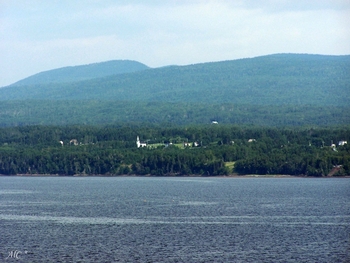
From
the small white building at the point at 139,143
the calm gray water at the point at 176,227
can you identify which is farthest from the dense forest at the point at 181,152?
the calm gray water at the point at 176,227

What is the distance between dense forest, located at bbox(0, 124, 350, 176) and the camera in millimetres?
125375

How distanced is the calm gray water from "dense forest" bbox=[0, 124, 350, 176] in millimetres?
35209

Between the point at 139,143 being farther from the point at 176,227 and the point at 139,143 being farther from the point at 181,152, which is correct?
the point at 176,227

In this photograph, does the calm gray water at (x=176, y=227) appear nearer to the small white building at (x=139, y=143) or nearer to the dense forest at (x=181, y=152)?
the dense forest at (x=181, y=152)

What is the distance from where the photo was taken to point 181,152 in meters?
135

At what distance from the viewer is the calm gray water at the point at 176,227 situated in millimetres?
44219

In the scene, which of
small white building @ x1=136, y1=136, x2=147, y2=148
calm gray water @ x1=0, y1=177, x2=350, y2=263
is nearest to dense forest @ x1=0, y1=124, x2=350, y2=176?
small white building @ x1=136, y1=136, x2=147, y2=148

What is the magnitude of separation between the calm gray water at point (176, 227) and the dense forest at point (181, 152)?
35.2 metres

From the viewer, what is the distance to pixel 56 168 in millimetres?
141250

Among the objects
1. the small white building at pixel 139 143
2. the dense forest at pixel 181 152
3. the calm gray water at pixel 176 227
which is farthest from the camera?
the small white building at pixel 139 143

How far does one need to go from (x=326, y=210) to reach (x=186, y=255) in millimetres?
29360

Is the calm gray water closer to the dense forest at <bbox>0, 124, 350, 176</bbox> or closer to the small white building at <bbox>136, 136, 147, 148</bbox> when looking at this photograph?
the dense forest at <bbox>0, 124, 350, 176</bbox>

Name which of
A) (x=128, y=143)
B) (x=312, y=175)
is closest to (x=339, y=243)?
(x=312, y=175)

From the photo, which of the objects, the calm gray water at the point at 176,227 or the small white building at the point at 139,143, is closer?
the calm gray water at the point at 176,227
